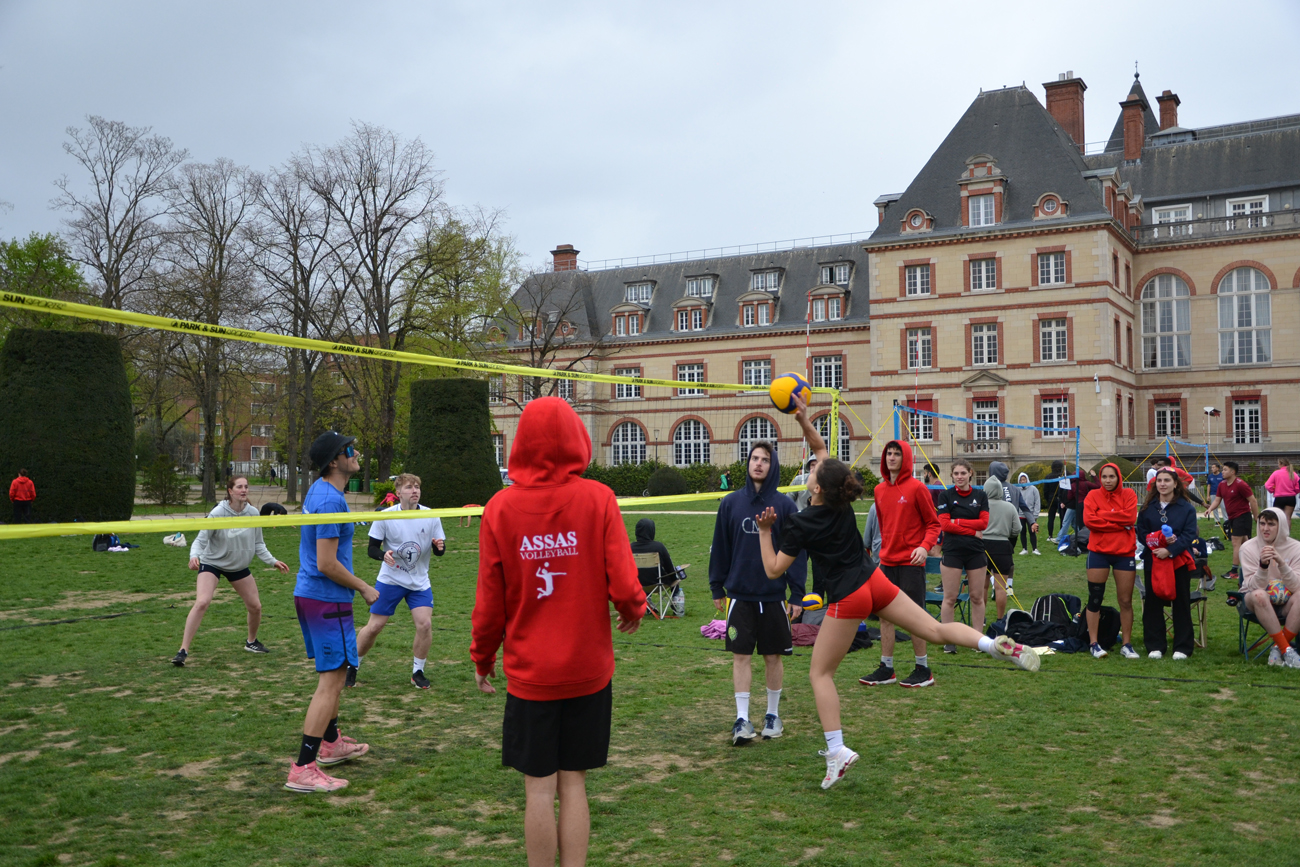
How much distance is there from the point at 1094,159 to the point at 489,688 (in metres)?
60.1

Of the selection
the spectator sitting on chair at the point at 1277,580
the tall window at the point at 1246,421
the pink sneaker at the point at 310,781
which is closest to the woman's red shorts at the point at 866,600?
the pink sneaker at the point at 310,781

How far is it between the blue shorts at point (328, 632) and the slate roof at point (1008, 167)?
4664 centimetres

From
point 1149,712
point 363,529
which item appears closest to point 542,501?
point 1149,712

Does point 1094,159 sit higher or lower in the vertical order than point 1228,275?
higher

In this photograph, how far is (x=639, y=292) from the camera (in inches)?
2552

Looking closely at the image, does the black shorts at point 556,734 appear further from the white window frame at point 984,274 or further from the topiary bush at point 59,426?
the white window frame at point 984,274

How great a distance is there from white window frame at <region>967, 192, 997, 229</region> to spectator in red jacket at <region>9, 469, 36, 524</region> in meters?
41.9

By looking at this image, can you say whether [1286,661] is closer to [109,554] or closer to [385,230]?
[109,554]

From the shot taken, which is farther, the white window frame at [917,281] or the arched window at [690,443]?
the arched window at [690,443]

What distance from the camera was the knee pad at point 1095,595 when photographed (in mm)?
9727

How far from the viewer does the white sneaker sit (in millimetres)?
5766

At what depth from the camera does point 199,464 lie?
66562 millimetres

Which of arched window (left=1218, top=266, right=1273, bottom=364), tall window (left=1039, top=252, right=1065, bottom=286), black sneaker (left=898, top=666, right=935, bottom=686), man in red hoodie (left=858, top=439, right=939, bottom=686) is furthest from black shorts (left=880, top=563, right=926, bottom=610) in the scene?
arched window (left=1218, top=266, right=1273, bottom=364)

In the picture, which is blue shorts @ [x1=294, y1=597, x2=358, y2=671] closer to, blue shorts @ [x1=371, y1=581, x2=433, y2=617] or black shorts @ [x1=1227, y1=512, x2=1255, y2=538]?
blue shorts @ [x1=371, y1=581, x2=433, y2=617]
